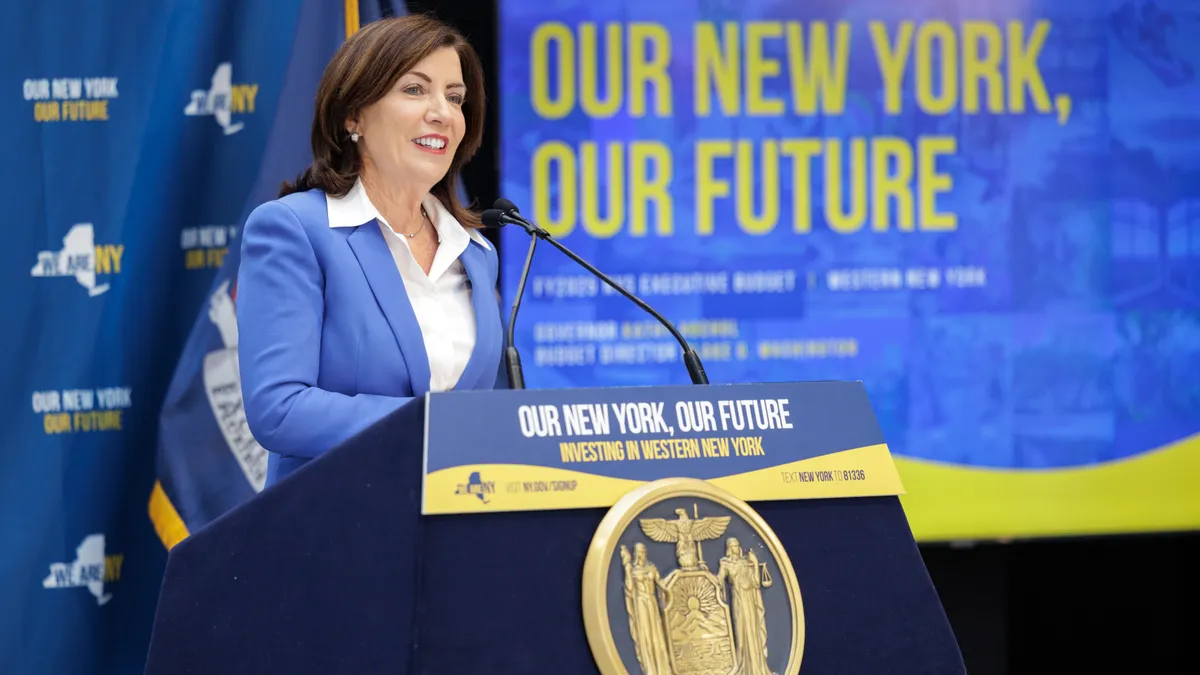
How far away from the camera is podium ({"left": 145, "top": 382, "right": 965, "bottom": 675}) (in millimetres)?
1088

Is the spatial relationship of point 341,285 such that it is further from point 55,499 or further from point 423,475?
point 55,499

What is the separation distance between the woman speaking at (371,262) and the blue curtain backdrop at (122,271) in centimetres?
118

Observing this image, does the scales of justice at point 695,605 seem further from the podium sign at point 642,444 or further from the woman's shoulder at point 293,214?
the woman's shoulder at point 293,214

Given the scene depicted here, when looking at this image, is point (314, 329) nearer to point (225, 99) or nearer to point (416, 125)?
point (416, 125)

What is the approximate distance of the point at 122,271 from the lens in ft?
9.62

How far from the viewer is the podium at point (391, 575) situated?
109 centimetres

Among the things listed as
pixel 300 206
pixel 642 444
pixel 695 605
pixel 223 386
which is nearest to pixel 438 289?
pixel 300 206

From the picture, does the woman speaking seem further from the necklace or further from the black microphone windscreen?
the black microphone windscreen

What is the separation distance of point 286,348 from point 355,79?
0.45m

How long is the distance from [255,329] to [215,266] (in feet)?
5.05

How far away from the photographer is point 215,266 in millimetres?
2969

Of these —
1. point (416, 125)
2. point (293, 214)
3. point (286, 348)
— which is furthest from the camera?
point (416, 125)

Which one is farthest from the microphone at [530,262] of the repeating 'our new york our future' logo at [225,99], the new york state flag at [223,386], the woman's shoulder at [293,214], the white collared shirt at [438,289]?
the repeating 'our new york our future' logo at [225,99]

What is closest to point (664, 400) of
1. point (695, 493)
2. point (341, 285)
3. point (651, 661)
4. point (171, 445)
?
point (695, 493)
